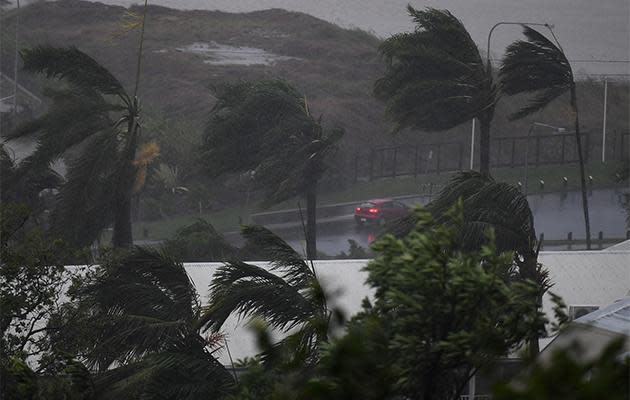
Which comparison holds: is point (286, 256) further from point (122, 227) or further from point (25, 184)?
point (25, 184)

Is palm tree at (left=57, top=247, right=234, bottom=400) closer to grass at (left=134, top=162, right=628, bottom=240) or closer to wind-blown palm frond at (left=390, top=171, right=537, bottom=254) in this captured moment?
wind-blown palm frond at (left=390, top=171, right=537, bottom=254)

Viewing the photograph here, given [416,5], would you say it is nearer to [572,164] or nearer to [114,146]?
[572,164]

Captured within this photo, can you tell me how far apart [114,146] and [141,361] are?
375 inches

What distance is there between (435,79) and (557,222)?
24.1 feet

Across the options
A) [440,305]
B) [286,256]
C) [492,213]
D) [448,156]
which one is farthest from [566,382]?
[448,156]

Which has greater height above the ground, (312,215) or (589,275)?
(312,215)

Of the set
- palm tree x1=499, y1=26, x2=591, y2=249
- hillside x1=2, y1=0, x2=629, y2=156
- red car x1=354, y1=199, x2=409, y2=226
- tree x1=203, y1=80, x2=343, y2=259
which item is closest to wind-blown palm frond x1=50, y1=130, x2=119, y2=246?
tree x1=203, y1=80, x2=343, y2=259

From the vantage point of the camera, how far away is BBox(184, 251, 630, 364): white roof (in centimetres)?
2059

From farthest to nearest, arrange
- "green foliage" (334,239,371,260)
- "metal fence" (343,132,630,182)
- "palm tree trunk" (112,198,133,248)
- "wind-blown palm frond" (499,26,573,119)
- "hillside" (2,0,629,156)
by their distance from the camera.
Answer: "hillside" (2,0,629,156) → "metal fence" (343,132,630,182) → "green foliage" (334,239,371,260) → "wind-blown palm frond" (499,26,573,119) → "palm tree trunk" (112,198,133,248)

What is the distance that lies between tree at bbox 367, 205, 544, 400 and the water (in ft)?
96.5

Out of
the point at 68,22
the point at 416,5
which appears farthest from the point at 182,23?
the point at 416,5

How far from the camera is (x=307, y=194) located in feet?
98.2

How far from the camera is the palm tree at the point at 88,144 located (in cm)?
2097

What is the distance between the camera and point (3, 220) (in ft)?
40.9
